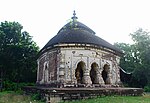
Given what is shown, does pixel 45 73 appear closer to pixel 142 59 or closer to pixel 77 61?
pixel 77 61

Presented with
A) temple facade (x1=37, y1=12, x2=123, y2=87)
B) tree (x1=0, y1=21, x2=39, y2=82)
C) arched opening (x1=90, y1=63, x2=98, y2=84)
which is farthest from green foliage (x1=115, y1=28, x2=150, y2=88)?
tree (x1=0, y1=21, x2=39, y2=82)

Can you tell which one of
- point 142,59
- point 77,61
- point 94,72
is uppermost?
point 142,59

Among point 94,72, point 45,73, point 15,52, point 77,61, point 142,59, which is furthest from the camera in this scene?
point 15,52

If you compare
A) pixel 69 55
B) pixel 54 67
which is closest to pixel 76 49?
pixel 69 55

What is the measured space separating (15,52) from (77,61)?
12.0 metres

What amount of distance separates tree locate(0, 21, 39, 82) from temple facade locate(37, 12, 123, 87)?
8.43 m

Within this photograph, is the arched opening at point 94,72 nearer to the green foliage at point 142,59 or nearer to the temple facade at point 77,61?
the temple facade at point 77,61

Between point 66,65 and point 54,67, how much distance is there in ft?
3.49

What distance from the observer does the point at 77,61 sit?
1477 cm

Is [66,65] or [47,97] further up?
[66,65]

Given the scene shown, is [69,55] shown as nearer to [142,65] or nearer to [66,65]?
[66,65]

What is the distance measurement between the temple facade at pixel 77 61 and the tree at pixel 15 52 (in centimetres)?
843

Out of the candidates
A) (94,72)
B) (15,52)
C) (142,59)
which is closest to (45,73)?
(94,72)

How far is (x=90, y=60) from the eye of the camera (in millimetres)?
15094
